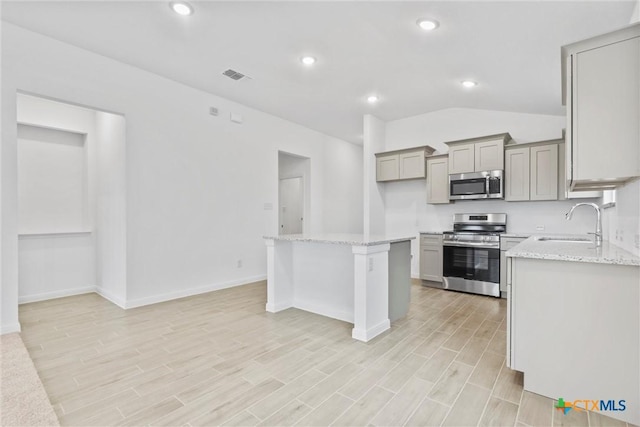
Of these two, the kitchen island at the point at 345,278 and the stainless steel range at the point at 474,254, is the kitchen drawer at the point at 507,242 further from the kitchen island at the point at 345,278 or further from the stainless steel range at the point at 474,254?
the kitchen island at the point at 345,278

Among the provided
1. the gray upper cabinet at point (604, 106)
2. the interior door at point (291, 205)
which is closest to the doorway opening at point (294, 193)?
the interior door at point (291, 205)

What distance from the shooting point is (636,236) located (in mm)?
2025

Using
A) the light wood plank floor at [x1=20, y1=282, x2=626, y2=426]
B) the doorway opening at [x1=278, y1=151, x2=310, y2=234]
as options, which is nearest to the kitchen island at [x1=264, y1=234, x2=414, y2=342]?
the light wood plank floor at [x1=20, y1=282, x2=626, y2=426]

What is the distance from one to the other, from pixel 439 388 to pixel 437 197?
3.61 m

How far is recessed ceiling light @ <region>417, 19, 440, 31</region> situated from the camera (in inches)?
106

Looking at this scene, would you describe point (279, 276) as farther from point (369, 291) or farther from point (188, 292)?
point (188, 292)

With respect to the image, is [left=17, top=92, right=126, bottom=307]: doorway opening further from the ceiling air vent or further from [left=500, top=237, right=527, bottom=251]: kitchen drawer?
[left=500, top=237, right=527, bottom=251]: kitchen drawer

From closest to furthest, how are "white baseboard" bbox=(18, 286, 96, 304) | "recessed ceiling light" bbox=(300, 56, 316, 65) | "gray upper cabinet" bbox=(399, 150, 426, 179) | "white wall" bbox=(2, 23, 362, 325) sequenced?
1. "white wall" bbox=(2, 23, 362, 325)
2. "recessed ceiling light" bbox=(300, 56, 316, 65)
3. "white baseboard" bbox=(18, 286, 96, 304)
4. "gray upper cabinet" bbox=(399, 150, 426, 179)

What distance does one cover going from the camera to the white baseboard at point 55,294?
13.6 feet

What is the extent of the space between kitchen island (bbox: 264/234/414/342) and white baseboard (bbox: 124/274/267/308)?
1448 millimetres

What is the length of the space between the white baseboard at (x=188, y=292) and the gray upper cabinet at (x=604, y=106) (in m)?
4.53

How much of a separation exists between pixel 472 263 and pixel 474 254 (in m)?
0.14

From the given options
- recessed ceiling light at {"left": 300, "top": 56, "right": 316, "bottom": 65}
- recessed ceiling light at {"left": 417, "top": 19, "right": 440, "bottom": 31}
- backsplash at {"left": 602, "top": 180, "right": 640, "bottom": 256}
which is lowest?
backsplash at {"left": 602, "top": 180, "right": 640, "bottom": 256}

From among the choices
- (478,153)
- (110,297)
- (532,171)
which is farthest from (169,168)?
(532,171)
